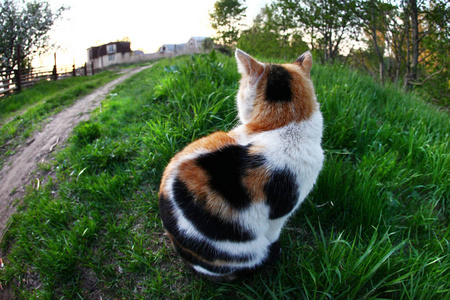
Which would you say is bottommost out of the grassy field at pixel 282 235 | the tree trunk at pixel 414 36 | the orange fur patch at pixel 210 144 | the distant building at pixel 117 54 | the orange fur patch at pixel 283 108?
the grassy field at pixel 282 235

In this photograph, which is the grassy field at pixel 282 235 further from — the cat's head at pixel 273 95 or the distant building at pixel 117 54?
the distant building at pixel 117 54

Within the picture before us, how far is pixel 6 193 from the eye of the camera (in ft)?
11.2

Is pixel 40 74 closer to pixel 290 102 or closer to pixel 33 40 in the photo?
pixel 33 40

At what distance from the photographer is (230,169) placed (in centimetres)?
158

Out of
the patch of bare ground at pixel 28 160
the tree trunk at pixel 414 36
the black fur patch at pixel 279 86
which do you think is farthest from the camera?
the tree trunk at pixel 414 36

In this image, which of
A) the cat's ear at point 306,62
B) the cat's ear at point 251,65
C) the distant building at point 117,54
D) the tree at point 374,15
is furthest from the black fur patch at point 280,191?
the distant building at point 117,54

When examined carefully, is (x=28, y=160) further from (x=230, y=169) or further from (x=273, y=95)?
(x=273, y=95)

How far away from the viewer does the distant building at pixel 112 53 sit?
26.9m

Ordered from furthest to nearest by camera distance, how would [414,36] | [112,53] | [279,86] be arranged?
[112,53] → [414,36] → [279,86]

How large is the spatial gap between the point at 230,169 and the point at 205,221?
36cm

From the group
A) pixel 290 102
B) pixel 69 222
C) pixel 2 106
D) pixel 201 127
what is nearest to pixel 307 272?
pixel 290 102

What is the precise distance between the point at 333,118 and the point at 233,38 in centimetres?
1937

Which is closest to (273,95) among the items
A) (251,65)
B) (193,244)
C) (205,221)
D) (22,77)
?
(251,65)

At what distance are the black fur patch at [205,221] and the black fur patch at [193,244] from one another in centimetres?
9
